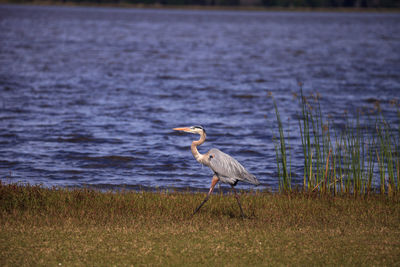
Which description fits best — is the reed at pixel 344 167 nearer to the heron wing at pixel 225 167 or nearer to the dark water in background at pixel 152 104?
the dark water in background at pixel 152 104

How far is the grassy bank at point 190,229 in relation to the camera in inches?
320

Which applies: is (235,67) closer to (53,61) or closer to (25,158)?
(53,61)

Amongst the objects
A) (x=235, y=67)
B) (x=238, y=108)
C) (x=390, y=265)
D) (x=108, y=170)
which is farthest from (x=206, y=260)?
(x=235, y=67)

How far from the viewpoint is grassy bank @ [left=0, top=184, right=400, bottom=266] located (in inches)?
320

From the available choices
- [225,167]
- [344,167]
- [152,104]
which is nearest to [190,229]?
[225,167]

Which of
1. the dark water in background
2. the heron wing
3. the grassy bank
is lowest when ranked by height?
the dark water in background

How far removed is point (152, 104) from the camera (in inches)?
1083

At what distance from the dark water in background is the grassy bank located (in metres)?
2.89

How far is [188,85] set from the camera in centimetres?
3412

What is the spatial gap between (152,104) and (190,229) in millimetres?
18464

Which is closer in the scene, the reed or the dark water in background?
the reed

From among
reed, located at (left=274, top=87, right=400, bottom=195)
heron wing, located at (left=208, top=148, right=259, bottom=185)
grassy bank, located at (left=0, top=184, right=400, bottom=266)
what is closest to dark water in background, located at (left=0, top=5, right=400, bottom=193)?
reed, located at (left=274, top=87, right=400, bottom=195)

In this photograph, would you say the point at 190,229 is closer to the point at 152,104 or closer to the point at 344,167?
the point at 344,167

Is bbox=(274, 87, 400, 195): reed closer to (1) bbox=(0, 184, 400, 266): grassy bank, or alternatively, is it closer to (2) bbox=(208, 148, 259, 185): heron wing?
(1) bbox=(0, 184, 400, 266): grassy bank
